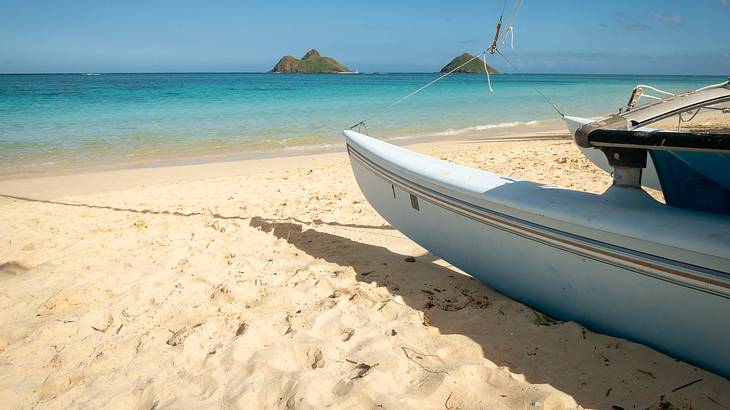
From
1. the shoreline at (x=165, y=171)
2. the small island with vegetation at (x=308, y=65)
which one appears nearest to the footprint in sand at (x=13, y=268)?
the shoreline at (x=165, y=171)

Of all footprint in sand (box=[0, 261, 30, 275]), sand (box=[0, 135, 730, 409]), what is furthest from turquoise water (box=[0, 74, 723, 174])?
footprint in sand (box=[0, 261, 30, 275])

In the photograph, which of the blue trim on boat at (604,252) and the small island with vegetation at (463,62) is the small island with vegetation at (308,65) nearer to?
the small island with vegetation at (463,62)

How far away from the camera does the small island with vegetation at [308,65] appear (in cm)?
9794

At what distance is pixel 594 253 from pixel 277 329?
1.79 meters

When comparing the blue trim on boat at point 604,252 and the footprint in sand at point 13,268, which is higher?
the blue trim on boat at point 604,252

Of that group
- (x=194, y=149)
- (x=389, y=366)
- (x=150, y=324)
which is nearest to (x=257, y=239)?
(x=150, y=324)

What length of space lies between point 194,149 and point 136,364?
9.29m

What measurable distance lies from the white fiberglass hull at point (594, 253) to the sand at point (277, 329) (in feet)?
0.44

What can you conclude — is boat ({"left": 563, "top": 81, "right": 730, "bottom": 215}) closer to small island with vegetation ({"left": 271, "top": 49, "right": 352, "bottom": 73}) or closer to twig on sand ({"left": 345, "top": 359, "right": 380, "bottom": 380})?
twig on sand ({"left": 345, "top": 359, "right": 380, "bottom": 380})

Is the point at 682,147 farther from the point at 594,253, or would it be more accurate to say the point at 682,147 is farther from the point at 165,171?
the point at 165,171

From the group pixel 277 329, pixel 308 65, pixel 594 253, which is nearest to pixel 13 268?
pixel 277 329

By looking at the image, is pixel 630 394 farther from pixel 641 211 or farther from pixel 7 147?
pixel 7 147

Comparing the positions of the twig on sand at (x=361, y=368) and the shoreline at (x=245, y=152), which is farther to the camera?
the shoreline at (x=245, y=152)

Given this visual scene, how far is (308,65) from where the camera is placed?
9775cm
